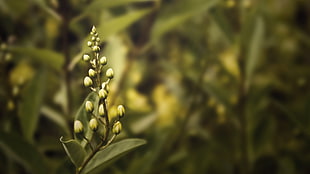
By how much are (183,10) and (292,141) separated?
42cm

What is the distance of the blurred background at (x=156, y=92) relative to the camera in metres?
0.62

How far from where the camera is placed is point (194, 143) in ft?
3.16

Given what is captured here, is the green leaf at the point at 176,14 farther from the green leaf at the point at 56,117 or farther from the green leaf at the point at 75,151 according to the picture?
the green leaf at the point at 75,151

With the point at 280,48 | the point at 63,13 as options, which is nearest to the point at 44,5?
the point at 63,13

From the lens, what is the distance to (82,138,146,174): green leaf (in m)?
0.36

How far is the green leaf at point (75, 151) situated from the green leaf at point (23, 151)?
0.20 metres

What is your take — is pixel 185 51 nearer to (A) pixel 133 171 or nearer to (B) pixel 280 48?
(B) pixel 280 48

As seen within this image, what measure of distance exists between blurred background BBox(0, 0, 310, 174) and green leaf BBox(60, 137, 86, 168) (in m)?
0.14

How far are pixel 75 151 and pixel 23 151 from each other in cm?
22

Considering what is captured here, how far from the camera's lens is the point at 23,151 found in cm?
54

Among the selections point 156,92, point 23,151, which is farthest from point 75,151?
point 156,92


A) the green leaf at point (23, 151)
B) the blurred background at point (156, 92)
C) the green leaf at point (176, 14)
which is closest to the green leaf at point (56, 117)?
the blurred background at point (156, 92)

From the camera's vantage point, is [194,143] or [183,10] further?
[194,143]

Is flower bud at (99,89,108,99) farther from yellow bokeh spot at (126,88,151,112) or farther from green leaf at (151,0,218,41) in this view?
yellow bokeh spot at (126,88,151,112)
